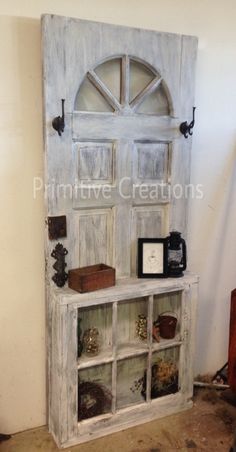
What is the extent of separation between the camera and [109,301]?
6.25 ft

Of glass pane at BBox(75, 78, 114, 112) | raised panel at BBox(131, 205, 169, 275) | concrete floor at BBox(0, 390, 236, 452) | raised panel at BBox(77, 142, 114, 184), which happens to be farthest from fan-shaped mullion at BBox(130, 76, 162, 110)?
concrete floor at BBox(0, 390, 236, 452)

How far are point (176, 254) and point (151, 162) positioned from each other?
1.49 feet

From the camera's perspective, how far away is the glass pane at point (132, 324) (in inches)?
82.5

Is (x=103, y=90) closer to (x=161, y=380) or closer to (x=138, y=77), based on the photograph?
(x=138, y=77)

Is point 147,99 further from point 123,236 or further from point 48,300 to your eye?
point 48,300

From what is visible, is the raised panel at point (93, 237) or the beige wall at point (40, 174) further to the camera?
the raised panel at point (93, 237)

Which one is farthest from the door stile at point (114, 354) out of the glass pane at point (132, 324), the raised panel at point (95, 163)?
the raised panel at point (95, 163)

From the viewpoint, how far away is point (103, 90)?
1.87 metres

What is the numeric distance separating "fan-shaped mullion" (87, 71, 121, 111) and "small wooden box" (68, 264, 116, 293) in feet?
2.38

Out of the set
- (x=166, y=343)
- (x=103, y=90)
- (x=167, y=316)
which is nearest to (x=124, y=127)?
(x=103, y=90)

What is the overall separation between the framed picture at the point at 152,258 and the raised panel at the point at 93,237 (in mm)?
151

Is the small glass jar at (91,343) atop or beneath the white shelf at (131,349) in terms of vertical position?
atop

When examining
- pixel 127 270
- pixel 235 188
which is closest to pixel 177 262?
pixel 127 270

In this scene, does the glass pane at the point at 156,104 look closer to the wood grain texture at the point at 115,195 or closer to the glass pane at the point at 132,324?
the wood grain texture at the point at 115,195
